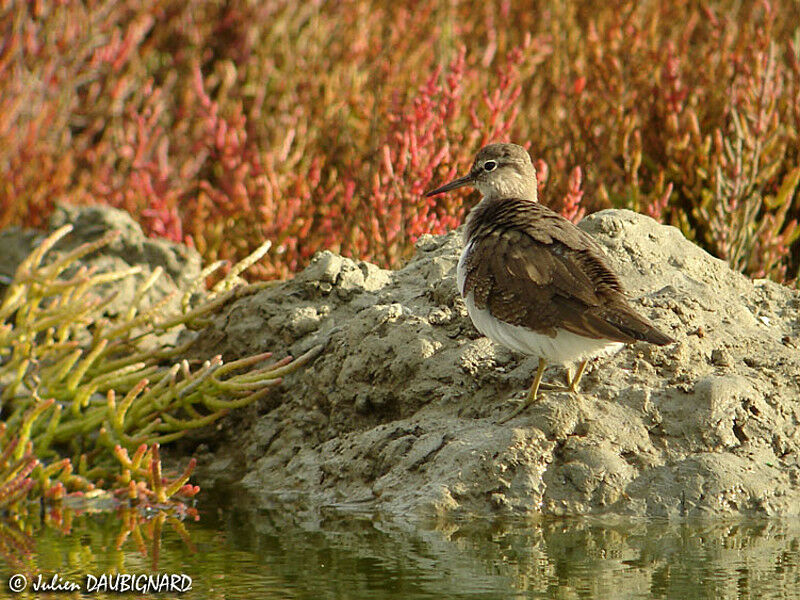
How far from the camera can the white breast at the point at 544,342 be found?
426 cm

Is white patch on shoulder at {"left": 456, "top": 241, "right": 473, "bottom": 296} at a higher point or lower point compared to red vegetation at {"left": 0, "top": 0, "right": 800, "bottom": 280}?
lower

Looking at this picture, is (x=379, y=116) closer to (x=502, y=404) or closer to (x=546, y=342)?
(x=502, y=404)

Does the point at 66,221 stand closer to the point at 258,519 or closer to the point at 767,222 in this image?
the point at 258,519

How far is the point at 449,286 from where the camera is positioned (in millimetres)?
5191

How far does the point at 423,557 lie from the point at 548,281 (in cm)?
121

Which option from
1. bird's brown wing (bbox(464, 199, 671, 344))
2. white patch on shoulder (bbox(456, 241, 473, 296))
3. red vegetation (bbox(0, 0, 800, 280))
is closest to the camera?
bird's brown wing (bbox(464, 199, 671, 344))

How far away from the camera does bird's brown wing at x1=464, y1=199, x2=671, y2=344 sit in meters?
4.14

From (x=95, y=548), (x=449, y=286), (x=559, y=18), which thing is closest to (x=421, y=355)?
(x=449, y=286)

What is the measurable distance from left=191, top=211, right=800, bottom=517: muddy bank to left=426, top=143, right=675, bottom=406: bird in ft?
0.94

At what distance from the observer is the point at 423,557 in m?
3.76

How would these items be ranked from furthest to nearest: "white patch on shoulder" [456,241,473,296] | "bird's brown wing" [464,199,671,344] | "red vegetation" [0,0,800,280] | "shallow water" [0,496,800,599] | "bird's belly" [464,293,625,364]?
1. "red vegetation" [0,0,800,280]
2. "white patch on shoulder" [456,241,473,296]
3. "bird's belly" [464,293,625,364]
4. "bird's brown wing" [464,199,671,344]
5. "shallow water" [0,496,800,599]

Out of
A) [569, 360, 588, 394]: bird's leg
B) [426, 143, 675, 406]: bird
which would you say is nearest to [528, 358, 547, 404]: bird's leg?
[426, 143, 675, 406]: bird

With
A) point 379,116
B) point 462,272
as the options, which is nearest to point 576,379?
point 462,272

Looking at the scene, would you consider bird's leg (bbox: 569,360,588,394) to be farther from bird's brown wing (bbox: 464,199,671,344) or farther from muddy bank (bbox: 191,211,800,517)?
bird's brown wing (bbox: 464,199,671,344)
